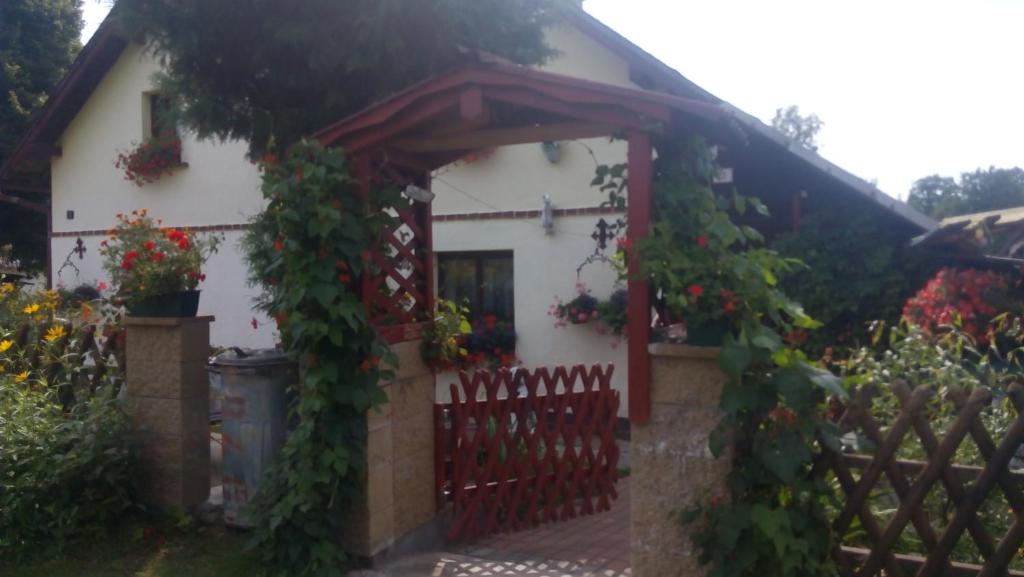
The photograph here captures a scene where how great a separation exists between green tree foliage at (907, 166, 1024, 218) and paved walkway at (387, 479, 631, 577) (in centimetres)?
2771

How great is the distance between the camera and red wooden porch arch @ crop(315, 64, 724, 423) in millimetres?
4203

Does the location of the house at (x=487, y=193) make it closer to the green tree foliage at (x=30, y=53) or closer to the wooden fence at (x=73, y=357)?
the wooden fence at (x=73, y=357)

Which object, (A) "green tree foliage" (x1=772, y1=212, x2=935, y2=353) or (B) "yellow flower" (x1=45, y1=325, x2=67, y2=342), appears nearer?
(B) "yellow flower" (x1=45, y1=325, x2=67, y2=342)

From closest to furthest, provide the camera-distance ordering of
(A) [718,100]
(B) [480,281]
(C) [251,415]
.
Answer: (C) [251,415], (A) [718,100], (B) [480,281]

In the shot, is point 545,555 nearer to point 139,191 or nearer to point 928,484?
point 928,484

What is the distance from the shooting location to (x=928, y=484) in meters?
3.66

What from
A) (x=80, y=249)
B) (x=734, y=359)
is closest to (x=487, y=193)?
(x=734, y=359)

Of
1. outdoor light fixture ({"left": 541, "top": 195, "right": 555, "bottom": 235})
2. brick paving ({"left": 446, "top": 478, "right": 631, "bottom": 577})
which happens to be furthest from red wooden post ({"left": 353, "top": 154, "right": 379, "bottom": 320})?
outdoor light fixture ({"left": 541, "top": 195, "right": 555, "bottom": 235})

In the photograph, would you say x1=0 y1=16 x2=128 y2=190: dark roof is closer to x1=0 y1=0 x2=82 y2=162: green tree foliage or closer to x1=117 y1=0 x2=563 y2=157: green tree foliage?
x1=0 y1=0 x2=82 y2=162: green tree foliage

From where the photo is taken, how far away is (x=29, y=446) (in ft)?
18.8

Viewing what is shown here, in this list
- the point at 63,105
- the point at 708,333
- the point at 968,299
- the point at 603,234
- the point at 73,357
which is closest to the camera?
the point at 708,333

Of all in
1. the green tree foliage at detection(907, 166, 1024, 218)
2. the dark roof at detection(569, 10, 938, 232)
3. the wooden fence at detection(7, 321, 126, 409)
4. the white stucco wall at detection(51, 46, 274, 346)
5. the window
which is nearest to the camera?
the wooden fence at detection(7, 321, 126, 409)

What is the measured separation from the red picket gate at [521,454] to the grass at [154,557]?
4.26ft

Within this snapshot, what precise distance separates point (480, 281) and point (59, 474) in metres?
5.95
